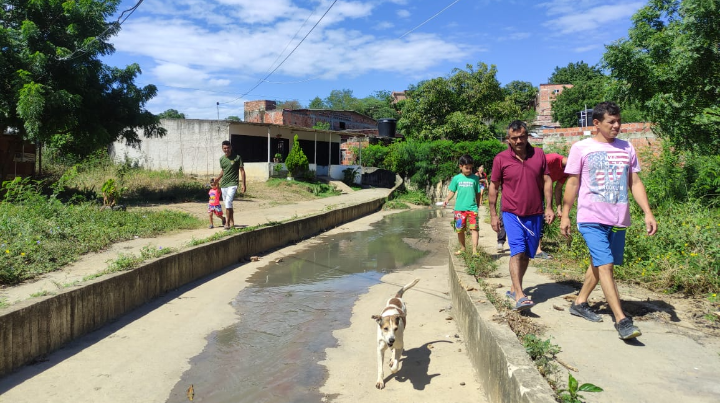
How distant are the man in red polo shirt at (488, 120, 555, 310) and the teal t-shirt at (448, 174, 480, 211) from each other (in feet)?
9.91

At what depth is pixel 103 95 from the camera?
15.8 meters

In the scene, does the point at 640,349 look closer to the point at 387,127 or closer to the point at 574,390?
the point at 574,390

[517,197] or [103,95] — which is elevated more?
[103,95]

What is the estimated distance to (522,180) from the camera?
4914mm

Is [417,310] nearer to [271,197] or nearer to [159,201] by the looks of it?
[159,201]

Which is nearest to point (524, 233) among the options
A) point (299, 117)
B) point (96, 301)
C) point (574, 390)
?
point (574, 390)

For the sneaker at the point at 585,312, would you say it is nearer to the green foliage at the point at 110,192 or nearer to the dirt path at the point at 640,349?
the dirt path at the point at 640,349

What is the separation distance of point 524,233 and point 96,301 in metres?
4.72

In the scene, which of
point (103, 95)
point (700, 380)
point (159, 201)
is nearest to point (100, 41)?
point (103, 95)

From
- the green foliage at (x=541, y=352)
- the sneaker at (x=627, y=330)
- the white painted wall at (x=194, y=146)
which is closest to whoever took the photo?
the green foliage at (x=541, y=352)

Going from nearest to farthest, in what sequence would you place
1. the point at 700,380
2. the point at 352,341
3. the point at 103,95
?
the point at 700,380 < the point at 352,341 < the point at 103,95

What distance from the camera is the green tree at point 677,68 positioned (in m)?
8.50

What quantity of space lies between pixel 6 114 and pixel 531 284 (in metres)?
13.3

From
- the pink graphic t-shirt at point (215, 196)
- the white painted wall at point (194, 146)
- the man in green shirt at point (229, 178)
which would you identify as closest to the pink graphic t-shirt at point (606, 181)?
the man in green shirt at point (229, 178)
